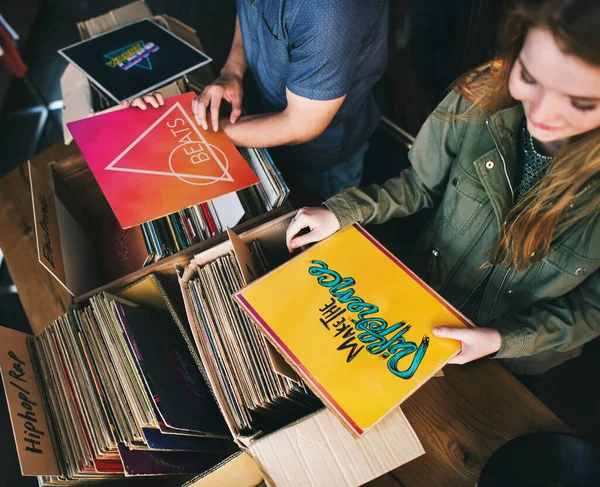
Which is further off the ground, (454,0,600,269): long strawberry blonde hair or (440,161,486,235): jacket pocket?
(454,0,600,269): long strawberry blonde hair

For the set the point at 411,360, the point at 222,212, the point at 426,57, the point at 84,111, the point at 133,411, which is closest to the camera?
the point at 411,360

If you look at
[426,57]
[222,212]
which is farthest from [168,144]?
[426,57]

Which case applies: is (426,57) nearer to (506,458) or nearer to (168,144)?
(168,144)

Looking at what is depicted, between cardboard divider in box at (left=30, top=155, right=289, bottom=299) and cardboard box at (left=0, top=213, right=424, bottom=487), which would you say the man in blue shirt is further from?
cardboard box at (left=0, top=213, right=424, bottom=487)

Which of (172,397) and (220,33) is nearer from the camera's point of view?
(172,397)

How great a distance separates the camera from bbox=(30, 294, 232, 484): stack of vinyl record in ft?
2.94

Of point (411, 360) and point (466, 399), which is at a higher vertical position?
point (411, 360)

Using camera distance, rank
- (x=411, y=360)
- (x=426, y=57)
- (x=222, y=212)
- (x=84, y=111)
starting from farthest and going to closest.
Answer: (x=426, y=57) → (x=84, y=111) → (x=222, y=212) → (x=411, y=360)

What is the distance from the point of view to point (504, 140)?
0.94 metres

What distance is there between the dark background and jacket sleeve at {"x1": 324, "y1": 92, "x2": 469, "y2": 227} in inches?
10.7

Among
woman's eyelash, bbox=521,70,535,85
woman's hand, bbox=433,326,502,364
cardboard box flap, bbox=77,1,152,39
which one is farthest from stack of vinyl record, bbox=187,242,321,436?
cardboard box flap, bbox=77,1,152,39

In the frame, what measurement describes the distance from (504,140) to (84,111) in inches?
51.0

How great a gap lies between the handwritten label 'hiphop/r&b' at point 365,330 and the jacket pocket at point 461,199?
41 cm

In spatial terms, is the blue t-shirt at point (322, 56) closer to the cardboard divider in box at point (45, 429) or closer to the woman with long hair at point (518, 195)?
the woman with long hair at point (518, 195)
